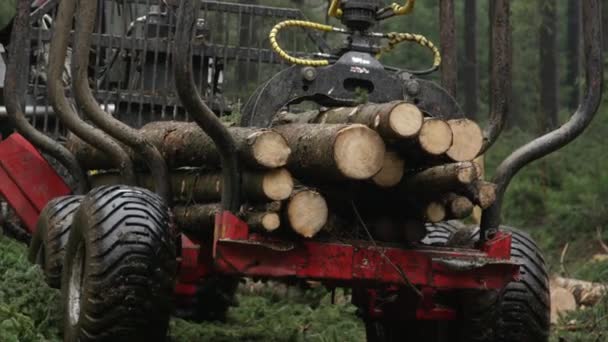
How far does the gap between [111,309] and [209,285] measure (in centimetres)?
132

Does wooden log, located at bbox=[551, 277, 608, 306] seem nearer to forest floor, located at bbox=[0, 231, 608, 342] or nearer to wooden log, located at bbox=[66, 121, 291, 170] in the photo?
forest floor, located at bbox=[0, 231, 608, 342]

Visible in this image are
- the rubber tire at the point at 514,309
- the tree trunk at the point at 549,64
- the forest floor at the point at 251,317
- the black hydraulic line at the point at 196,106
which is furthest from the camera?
the tree trunk at the point at 549,64

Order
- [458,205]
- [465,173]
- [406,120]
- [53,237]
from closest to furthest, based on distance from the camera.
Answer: [406,120] → [465,173] → [458,205] → [53,237]

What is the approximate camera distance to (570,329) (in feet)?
31.9

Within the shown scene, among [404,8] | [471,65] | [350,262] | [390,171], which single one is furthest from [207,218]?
[471,65]

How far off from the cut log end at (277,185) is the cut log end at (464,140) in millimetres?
Result: 775

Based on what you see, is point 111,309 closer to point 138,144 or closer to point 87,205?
point 87,205

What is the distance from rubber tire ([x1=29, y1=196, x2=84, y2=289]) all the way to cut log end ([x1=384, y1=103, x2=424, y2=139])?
213 cm

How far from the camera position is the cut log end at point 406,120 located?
570 centimetres

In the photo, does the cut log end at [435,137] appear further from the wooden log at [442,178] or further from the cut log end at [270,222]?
the cut log end at [270,222]

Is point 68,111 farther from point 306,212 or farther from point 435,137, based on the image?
point 435,137

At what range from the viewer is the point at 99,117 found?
23.4 feet

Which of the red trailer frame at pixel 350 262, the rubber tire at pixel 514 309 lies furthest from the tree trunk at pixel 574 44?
the red trailer frame at pixel 350 262

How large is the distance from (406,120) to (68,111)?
2.64 meters
